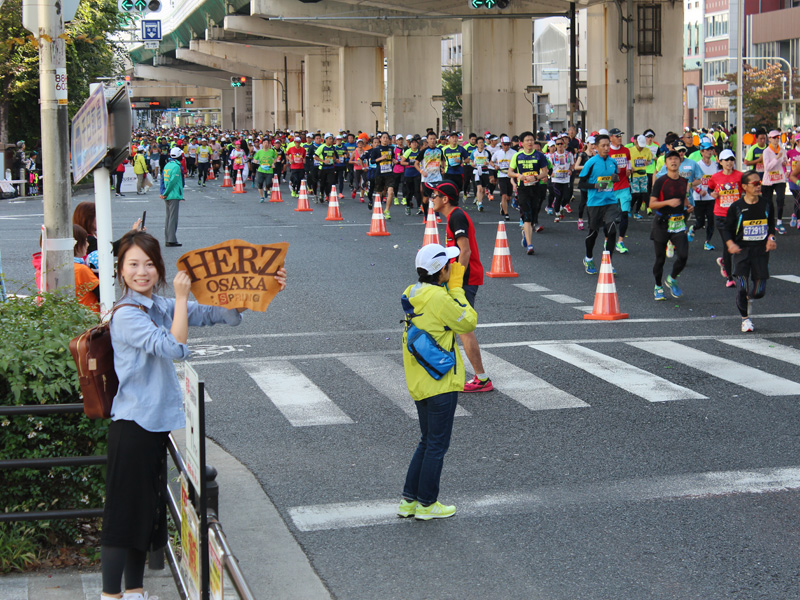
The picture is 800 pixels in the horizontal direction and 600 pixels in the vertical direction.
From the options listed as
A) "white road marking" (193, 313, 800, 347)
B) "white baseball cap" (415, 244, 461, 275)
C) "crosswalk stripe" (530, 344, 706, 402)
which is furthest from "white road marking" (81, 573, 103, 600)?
"white road marking" (193, 313, 800, 347)

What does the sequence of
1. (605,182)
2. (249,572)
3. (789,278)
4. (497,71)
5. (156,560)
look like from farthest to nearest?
(497,71), (789,278), (605,182), (249,572), (156,560)

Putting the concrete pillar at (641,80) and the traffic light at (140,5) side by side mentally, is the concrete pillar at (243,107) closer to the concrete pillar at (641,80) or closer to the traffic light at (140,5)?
the concrete pillar at (641,80)

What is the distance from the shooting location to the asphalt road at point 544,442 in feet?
18.3

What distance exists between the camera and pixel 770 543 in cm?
586

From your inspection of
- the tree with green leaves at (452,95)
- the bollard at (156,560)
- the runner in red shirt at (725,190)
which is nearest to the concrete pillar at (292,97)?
the tree with green leaves at (452,95)

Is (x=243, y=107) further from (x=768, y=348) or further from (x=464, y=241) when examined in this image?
(x=464, y=241)

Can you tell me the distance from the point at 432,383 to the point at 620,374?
430 cm

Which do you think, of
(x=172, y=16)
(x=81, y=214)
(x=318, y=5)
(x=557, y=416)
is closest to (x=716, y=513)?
(x=557, y=416)

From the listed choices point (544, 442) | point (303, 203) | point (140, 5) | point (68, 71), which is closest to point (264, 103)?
point (68, 71)

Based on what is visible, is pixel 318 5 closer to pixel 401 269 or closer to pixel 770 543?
pixel 401 269

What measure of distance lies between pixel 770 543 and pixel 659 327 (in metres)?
6.87

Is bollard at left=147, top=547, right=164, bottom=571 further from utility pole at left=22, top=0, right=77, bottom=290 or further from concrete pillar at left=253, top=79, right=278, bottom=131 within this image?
concrete pillar at left=253, top=79, right=278, bottom=131

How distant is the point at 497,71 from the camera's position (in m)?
49.3

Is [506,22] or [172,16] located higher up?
[172,16]
